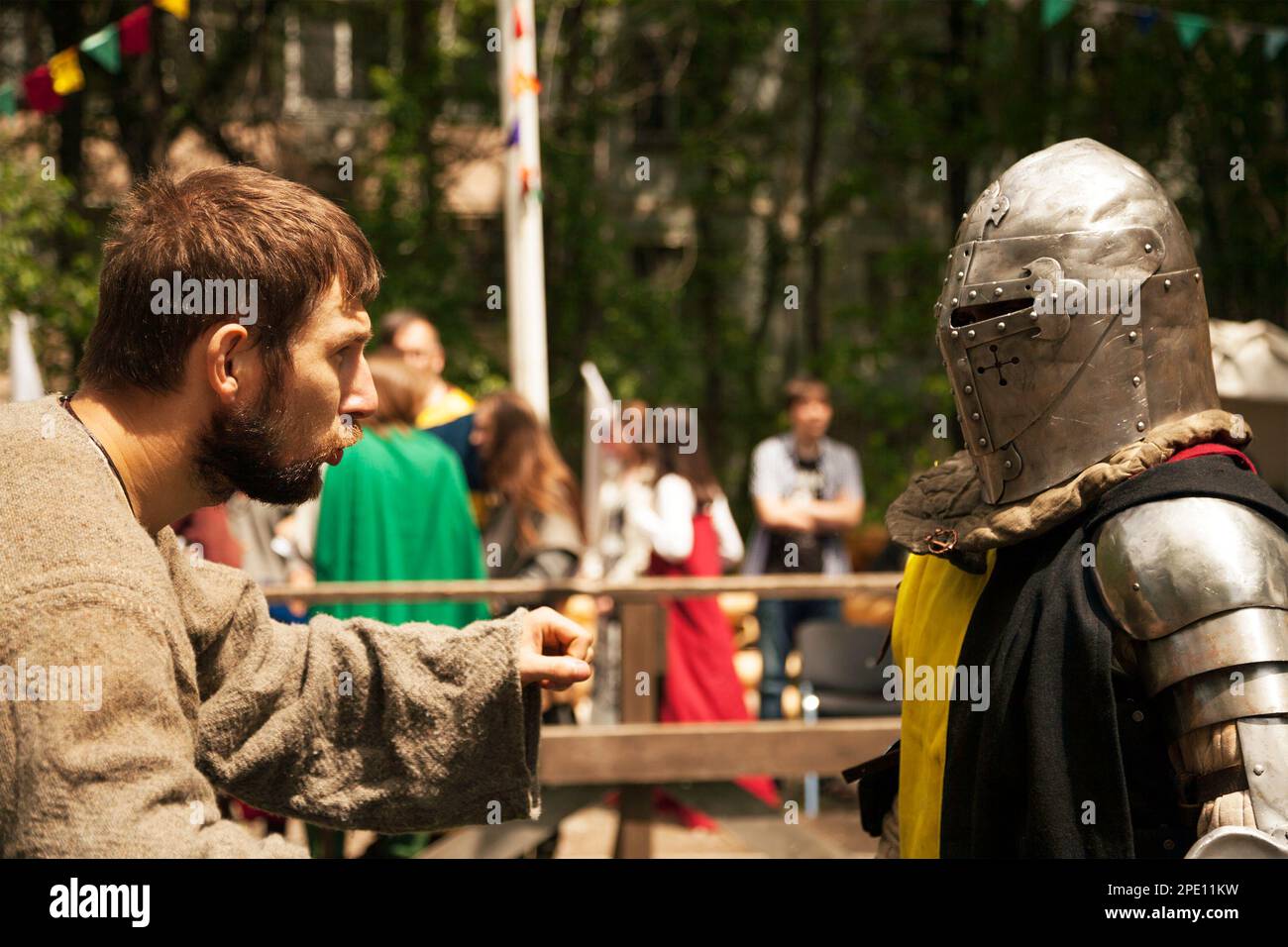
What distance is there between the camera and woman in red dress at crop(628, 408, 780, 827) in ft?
19.3

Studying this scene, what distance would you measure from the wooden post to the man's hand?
316cm

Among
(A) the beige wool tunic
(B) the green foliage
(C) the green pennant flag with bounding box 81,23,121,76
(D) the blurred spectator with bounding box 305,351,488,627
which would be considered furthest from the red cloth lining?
(B) the green foliage

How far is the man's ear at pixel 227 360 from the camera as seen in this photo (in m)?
1.65

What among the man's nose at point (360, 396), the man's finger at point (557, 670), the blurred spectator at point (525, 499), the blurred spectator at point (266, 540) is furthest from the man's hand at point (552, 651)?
the blurred spectator at point (266, 540)

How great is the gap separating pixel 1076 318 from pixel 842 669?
3.98 m

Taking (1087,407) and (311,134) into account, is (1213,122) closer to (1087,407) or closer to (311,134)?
(311,134)

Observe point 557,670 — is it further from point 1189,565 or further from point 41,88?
point 41,88

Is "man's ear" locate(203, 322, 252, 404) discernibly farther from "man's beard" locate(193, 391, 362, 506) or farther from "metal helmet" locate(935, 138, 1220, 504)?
"metal helmet" locate(935, 138, 1220, 504)

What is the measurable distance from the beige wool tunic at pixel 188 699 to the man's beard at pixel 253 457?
0.12m

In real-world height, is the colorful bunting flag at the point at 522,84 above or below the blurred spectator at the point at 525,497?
above

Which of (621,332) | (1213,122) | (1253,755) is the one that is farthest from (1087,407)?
(621,332)

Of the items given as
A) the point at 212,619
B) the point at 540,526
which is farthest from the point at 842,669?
the point at 212,619

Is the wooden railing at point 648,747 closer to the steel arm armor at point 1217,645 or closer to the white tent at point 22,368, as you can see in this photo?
the white tent at point 22,368

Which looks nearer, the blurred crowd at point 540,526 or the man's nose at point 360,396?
the man's nose at point 360,396
